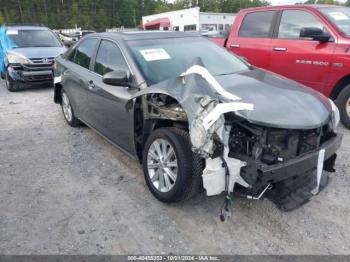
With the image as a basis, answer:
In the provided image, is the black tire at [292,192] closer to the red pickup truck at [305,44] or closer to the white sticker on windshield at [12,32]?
the red pickup truck at [305,44]

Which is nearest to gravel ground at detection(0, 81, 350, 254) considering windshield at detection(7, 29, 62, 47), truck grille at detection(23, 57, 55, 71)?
truck grille at detection(23, 57, 55, 71)

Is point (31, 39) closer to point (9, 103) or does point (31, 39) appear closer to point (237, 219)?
point (9, 103)

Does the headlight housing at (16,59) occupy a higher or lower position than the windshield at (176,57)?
lower

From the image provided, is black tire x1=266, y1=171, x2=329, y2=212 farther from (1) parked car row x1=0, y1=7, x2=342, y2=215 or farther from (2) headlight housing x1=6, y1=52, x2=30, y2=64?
(2) headlight housing x1=6, y1=52, x2=30, y2=64

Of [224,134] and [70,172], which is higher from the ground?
[224,134]

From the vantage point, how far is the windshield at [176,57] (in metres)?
3.69

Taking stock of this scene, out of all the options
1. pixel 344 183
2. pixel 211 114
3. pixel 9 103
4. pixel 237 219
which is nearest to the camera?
pixel 211 114

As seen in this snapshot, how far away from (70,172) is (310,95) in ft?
9.49

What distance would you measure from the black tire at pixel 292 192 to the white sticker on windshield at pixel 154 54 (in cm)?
188

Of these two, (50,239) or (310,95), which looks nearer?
(50,239)

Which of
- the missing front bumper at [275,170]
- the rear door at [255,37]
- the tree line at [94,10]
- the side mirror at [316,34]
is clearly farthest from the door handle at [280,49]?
the tree line at [94,10]

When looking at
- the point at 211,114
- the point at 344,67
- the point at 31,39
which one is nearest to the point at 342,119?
the point at 344,67

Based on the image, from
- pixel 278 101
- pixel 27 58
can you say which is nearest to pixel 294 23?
pixel 278 101

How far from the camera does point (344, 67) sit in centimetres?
518
